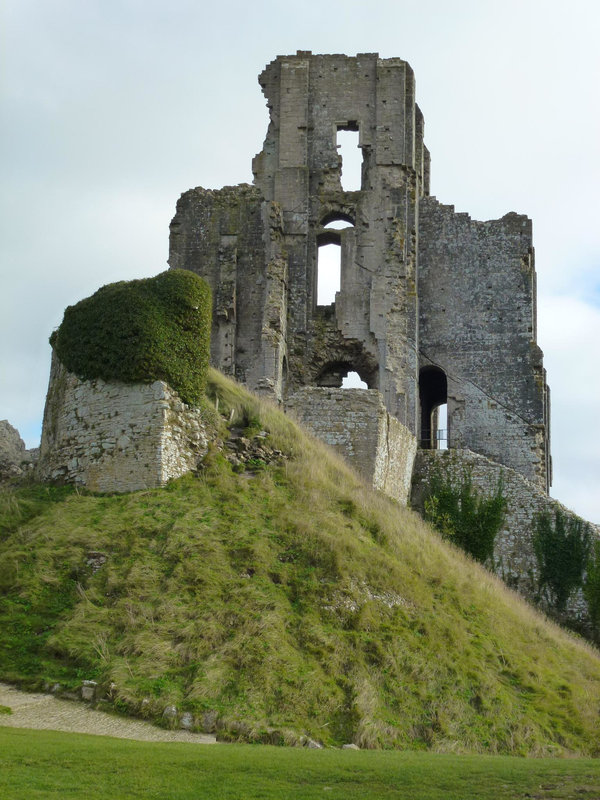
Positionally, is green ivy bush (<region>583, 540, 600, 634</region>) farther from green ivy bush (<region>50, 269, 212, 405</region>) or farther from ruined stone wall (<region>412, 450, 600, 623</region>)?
green ivy bush (<region>50, 269, 212, 405</region>)

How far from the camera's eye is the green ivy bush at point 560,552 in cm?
2600

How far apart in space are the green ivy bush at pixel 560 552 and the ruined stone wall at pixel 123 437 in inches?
420

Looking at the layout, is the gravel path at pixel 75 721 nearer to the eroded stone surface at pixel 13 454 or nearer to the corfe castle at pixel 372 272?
the eroded stone surface at pixel 13 454

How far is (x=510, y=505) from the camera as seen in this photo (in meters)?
27.1

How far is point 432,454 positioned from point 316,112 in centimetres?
1369

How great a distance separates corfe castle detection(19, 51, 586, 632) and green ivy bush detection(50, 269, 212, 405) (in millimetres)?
12113

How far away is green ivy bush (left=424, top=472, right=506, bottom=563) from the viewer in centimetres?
2633

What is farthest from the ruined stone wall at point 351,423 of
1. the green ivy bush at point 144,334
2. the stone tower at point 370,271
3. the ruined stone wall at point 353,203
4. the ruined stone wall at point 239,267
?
the ruined stone wall at point 353,203

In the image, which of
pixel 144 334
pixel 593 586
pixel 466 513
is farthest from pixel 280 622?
pixel 593 586

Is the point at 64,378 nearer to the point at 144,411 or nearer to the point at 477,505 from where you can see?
the point at 144,411

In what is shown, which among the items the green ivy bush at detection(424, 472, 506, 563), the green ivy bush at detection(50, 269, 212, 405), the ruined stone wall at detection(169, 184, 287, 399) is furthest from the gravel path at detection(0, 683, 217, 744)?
the ruined stone wall at detection(169, 184, 287, 399)

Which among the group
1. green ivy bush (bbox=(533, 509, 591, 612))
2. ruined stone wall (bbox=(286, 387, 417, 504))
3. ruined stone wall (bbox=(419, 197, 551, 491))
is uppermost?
ruined stone wall (bbox=(419, 197, 551, 491))

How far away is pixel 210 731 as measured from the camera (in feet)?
41.3

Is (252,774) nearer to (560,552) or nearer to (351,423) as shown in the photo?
(351,423)
